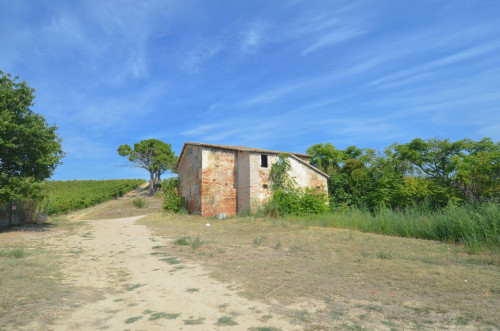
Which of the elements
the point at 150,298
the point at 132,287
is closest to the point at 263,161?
the point at 132,287

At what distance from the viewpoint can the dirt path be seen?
396cm

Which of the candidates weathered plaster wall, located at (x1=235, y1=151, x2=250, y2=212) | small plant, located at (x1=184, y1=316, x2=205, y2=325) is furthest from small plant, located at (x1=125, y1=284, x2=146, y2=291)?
weathered plaster wall, located at (x1=235, y1=151, x2=250, y2=212)

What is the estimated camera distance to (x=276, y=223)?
14.5 m

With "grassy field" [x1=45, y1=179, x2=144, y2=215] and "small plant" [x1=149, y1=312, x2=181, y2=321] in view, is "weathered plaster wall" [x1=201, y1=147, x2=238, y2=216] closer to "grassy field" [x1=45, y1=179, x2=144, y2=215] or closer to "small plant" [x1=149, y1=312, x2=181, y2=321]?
"grassy field" [x1=45, y1=179, x2=144, y2=215]

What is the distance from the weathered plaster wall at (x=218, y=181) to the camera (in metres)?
19.9

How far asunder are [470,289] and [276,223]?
9.80 metres

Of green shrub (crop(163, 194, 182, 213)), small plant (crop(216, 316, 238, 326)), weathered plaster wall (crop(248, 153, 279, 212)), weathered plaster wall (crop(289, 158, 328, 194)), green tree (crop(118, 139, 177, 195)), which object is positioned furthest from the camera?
green tree (crop(118, 139, 177, 195))

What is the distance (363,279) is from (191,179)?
17.4 m

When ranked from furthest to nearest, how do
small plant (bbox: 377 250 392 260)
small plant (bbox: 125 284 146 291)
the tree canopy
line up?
1. the tree canopy
2. small plant (bbox: 377 250 392 260)
3. small plant (bbox: 125 284 146 291)

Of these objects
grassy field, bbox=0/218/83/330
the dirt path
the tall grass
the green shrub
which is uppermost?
the green shrub

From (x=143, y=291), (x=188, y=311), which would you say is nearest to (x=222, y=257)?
(x=143, y=291)

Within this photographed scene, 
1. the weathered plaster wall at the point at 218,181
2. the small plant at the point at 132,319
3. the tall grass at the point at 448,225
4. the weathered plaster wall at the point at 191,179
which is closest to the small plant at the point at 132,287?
the small plant at the point at 132,319

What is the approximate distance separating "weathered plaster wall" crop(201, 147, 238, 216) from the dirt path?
446 inches

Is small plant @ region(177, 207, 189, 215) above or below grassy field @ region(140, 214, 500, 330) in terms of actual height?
above
